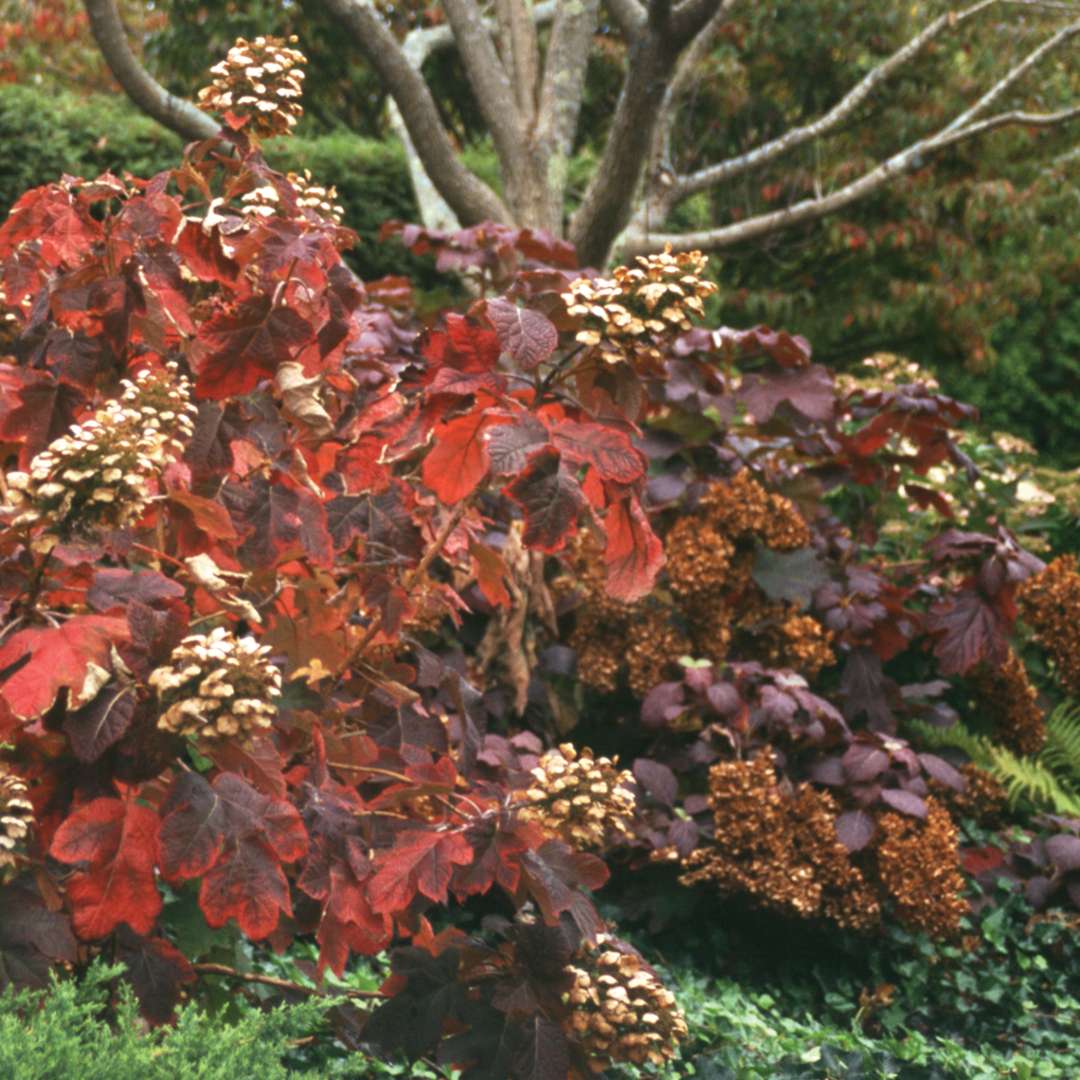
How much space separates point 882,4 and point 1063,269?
2.41 m

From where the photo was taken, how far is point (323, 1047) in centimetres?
231

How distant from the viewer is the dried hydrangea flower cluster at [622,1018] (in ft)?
6.19

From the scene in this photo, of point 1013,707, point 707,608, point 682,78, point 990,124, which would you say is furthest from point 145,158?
point 1013,707

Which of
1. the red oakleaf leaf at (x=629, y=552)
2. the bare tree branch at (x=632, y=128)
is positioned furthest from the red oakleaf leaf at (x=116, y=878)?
the bare tree branch at (x=632, y=128)

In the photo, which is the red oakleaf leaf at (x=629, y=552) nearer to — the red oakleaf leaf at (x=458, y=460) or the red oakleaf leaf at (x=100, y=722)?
the red oakleaf leaf at (x=458, y=460)

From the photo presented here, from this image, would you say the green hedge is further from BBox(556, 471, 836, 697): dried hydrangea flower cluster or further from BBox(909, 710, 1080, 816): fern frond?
BBox(909, 710, 1080, 816): fern frond

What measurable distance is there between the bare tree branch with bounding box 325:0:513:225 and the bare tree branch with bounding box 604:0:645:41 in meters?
0.75

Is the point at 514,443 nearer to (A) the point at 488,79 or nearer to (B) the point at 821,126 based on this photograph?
(A) the point at 488,79

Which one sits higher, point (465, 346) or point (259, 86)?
point (259, 86)

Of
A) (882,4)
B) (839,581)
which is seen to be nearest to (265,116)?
(839,581)

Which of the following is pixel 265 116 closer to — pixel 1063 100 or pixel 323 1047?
pixel 323 1047

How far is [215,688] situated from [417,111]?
401 cm

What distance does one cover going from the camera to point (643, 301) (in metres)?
1.79

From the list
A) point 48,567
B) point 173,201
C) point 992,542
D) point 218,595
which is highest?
point 173,201
